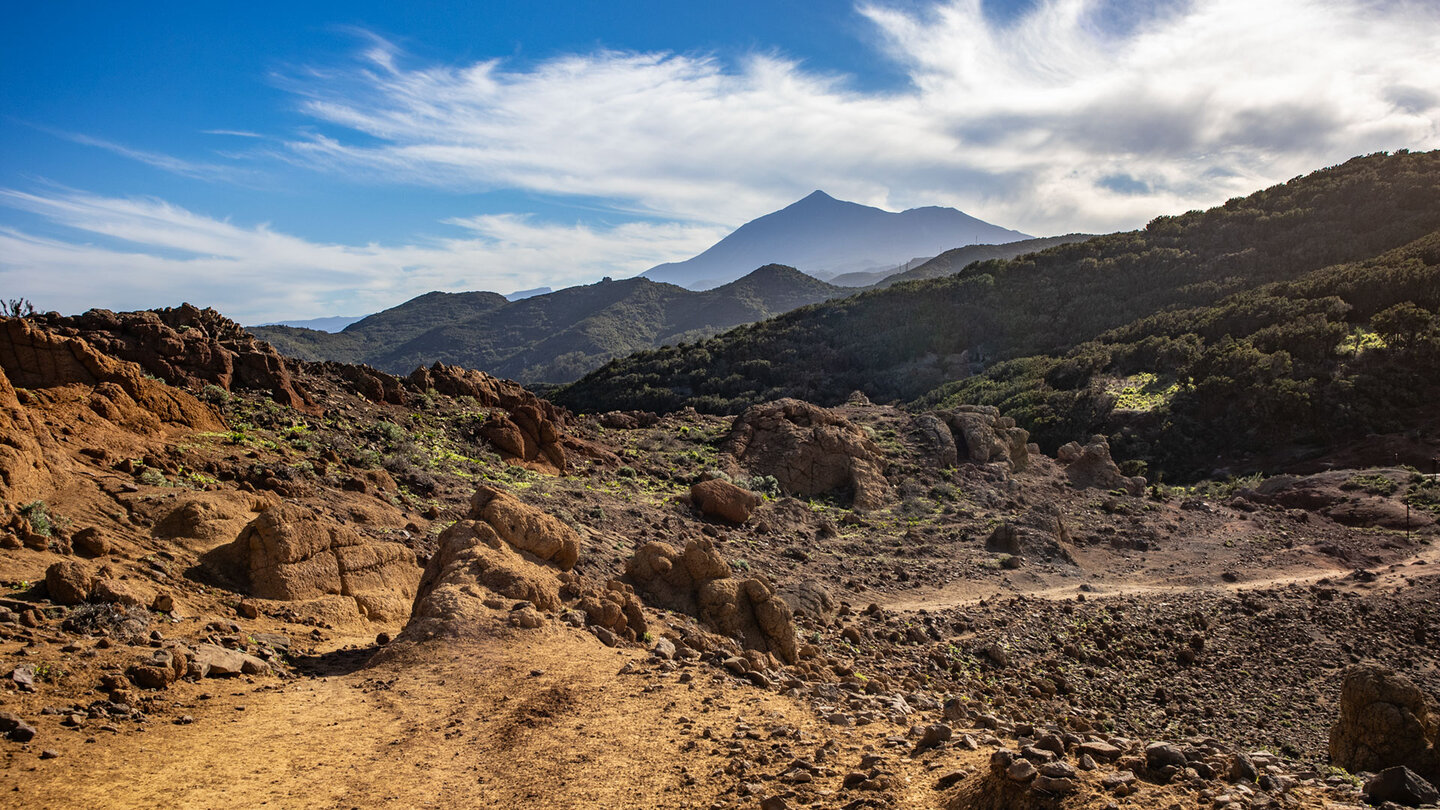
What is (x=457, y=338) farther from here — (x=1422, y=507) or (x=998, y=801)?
(x=998, y=801)

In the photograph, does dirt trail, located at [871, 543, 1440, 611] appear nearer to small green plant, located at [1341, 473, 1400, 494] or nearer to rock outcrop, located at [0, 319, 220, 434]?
small green plant, located at [1341, 473, 1400, 494]

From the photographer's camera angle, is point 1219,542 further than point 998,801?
Yes

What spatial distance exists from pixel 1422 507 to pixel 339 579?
23.5m

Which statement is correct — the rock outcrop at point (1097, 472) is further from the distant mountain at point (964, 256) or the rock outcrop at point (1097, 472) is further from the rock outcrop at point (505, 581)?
the distant mountain at point (964, 256)

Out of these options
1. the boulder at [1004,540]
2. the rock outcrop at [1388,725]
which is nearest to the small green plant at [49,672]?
the rock outcrop at [1388,725]

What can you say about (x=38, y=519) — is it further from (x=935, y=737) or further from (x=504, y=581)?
(x=935, y=737)

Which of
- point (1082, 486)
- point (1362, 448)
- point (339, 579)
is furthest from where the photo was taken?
point (1362, 448)

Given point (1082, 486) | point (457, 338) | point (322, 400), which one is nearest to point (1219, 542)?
point (1082, 486)

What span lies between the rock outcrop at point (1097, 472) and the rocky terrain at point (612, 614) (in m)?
1.25

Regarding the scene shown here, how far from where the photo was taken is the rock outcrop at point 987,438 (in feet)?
67.4

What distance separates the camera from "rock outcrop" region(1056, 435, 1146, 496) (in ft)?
68.5

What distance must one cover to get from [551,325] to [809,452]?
95511 mm

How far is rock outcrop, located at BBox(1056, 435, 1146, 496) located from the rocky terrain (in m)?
1.25

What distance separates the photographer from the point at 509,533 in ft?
28.4
